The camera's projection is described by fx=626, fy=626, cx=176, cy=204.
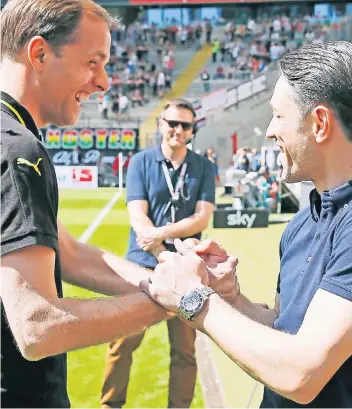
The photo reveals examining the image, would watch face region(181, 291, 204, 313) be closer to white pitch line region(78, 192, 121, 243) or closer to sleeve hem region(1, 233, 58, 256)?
sleeve hem region(1, 233, 58, 256)

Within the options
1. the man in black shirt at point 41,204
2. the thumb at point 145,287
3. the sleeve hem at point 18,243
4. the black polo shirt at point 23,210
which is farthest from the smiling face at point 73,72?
the thumb at point 145,287

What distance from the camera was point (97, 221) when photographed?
15.9m

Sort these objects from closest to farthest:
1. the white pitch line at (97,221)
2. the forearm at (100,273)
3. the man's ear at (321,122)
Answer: the man's ear at (321,122), the forearm at (100,273), the white pitch line at (97,221)

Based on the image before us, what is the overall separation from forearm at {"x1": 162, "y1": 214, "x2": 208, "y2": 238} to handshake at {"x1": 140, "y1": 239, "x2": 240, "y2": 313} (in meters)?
2.23

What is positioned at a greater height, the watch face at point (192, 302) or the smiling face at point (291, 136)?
the smiling face at point (291, 136)

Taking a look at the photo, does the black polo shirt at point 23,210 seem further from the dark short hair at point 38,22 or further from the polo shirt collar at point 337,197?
the polo shirt collar at point 337,197

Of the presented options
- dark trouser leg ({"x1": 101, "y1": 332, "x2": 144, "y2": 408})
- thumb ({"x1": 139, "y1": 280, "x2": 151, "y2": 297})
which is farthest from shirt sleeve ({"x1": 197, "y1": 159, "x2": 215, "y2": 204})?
thumb ({"x1": 139, "y1": 280, "x2": 151, "y2": 297})

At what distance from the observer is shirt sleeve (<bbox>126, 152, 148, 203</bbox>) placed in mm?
5141

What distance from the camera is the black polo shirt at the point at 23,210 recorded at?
74.9 inches

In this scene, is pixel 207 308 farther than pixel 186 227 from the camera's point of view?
No

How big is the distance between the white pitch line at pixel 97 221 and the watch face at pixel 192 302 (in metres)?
9.23

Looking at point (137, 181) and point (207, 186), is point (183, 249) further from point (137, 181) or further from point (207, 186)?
point (207, 186)

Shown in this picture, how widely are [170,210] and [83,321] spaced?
3.11 metres

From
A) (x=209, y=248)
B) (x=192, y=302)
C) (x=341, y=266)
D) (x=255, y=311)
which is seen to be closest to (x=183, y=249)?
(x=209, y=248)
